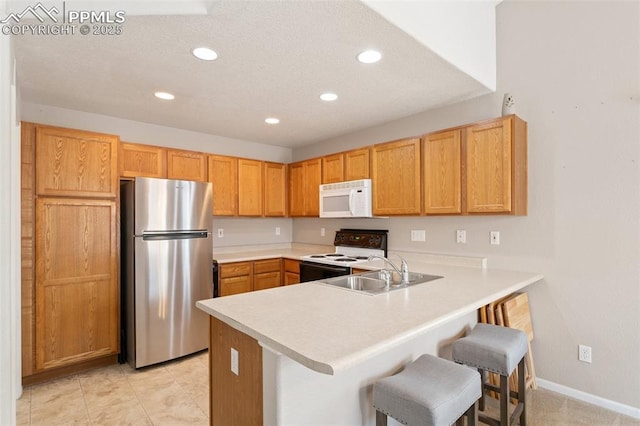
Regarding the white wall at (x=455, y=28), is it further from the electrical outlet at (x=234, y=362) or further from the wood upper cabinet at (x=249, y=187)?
the wood upper cabinet at (x=249, y=187)

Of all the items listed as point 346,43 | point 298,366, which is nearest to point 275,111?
point 346,43

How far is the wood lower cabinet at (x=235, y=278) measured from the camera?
3.60 meters

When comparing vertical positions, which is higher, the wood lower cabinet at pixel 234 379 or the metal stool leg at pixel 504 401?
the wood lower cabinet at pixel 234 379

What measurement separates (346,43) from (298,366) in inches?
71.3

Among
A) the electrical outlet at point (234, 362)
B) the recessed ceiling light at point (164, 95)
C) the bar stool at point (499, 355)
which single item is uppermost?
the recessed ceiling light at point (164, 95)

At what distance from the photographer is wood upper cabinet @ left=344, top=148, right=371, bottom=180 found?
3568mm

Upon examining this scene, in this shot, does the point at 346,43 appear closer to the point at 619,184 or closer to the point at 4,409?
the point at 619,184

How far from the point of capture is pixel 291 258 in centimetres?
398

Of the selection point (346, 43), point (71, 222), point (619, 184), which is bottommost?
point (71, 222)

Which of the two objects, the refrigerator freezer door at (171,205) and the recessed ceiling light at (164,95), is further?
the refrigerator freezer door at (171,205)

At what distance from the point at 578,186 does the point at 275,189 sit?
3.33 meters

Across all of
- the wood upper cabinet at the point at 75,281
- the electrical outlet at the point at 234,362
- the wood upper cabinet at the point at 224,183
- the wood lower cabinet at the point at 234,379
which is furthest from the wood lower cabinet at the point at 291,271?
the electrical outlet at the point at 234,362

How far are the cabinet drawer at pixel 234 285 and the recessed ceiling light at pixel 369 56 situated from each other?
2.66 metres

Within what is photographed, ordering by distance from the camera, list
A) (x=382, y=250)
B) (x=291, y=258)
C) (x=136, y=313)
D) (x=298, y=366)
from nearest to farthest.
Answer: (x=298, y=366) → (x=136, y=313) → (x=382, y=250) → (x=291, y=258)
